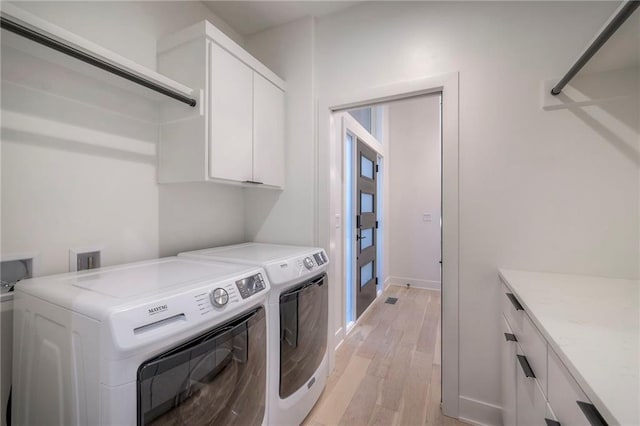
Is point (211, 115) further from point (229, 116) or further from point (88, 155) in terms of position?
point (88, 155)

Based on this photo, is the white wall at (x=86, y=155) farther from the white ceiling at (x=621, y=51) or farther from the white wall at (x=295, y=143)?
the white ceiling at (x=621, y=51)

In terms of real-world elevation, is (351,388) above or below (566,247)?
below

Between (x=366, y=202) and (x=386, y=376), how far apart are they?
1816mm

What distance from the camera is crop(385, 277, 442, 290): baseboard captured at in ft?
13.1

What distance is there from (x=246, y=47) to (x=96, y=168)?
163 centimetres

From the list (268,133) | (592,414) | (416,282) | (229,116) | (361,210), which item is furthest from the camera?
(416,282)

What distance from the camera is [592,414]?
1.84 feet

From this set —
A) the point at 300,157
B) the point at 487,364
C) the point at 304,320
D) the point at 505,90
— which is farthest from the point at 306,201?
the point at 487,364

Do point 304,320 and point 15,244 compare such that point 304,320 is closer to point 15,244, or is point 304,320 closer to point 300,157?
Answer: point 300,157

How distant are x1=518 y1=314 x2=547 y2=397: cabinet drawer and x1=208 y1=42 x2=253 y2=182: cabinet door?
1.56 m

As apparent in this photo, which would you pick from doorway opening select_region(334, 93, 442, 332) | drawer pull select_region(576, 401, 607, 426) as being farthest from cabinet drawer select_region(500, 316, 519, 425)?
doorway opening select_region(334, 93, 442, 332)

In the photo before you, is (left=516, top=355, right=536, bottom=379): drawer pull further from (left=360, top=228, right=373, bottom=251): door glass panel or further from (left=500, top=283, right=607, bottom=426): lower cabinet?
(left=360, top=228, right=373, bottom=251): door glass panel

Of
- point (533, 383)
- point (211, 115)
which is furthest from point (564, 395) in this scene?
point (211, 115)

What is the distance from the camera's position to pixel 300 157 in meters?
2.02
